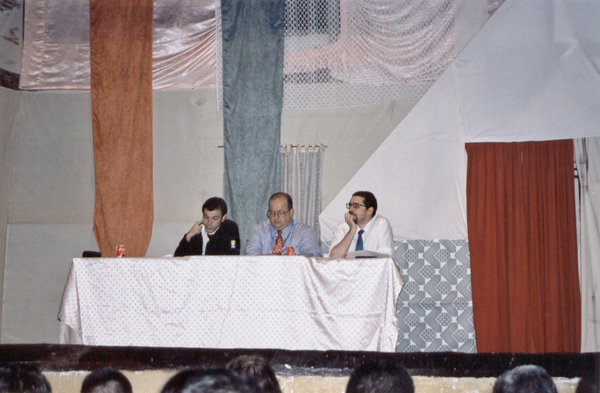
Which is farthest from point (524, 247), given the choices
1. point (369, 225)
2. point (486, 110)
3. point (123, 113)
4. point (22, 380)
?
point (123, 113)

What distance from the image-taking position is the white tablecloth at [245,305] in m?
2.48

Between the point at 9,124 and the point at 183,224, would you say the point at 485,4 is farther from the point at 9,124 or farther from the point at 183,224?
the point at 9,124

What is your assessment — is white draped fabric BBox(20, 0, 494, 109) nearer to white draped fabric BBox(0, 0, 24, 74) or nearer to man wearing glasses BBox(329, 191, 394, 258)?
white draped fabric BBox(0, 0, 24, 74)

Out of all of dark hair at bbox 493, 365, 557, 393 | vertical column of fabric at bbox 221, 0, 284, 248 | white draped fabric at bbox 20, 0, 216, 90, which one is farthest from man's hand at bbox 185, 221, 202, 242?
dark hair at bbox 493, 365, 557, 393

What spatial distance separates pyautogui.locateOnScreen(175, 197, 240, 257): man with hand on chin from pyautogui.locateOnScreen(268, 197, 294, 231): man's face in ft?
0.93

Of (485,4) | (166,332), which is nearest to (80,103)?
(166,332)

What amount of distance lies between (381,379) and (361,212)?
2031mm

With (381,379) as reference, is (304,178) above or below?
above

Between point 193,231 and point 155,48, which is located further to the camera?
point 155,48

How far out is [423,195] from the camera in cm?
369

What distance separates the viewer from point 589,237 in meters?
3.49

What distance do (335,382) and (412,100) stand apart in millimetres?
3083

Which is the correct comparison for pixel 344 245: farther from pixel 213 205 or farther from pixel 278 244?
pixel 213 205

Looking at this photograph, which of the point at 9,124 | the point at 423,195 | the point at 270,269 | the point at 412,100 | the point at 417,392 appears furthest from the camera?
the point at 9,124
